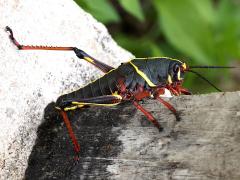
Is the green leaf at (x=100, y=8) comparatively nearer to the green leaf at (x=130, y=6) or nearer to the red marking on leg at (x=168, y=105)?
the green leaf at (x=130, y=6)

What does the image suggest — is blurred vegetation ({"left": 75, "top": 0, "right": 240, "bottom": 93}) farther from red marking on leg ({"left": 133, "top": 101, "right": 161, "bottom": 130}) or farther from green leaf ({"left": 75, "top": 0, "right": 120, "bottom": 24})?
red marking on leg ({"left": 133, "top": 101, "right": 161, "bottom": 130})

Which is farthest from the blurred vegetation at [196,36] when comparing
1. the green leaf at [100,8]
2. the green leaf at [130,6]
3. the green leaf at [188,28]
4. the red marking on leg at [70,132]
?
the red marking on leg at [70,132]

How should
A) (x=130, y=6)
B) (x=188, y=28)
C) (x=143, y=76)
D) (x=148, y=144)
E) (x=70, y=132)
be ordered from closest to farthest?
1. (x=148, y=144)
2. (x=70, y=132)
3. (x=143, y=76)
4. (x=130, y=6)
5. (x=188, y=28)

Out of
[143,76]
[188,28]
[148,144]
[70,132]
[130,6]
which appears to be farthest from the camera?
[188,28]

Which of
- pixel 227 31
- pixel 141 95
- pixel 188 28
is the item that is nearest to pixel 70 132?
pixel 141 95

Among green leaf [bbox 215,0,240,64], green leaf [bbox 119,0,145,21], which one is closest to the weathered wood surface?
green leaf [bbox 119,0,145,21]

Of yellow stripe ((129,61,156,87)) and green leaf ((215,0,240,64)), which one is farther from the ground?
green leaf ((215,0,240,64))

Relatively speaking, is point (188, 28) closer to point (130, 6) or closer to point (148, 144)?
point (130, 6)
